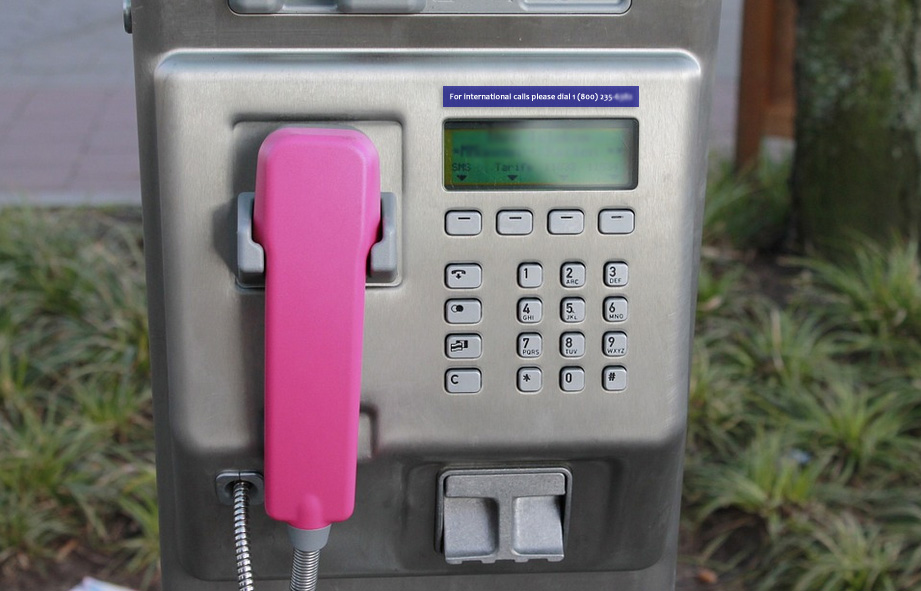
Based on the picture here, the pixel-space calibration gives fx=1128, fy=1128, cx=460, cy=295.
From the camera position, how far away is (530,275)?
0.95 meters

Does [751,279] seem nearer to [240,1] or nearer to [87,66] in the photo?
[240,1]

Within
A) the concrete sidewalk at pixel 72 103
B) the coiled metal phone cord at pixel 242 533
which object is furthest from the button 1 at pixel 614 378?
the concrete sidewalk at pixel 72 103

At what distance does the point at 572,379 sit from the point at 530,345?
0.16 ft

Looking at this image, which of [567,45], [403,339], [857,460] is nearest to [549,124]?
[567,45]

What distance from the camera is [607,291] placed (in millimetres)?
956

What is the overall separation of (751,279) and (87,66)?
4547mm

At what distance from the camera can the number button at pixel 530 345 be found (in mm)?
958

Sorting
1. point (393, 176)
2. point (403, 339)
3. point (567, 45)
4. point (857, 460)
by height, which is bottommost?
point (857, 460)

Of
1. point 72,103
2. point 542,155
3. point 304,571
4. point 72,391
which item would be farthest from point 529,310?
point 72,103

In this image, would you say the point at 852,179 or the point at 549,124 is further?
the point at 852,179

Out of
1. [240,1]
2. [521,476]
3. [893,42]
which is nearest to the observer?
[240,1]

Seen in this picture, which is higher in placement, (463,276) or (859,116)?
(463,276)

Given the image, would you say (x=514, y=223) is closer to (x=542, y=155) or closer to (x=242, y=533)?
(x=542, y=155)

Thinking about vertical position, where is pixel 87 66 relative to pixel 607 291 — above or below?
below
